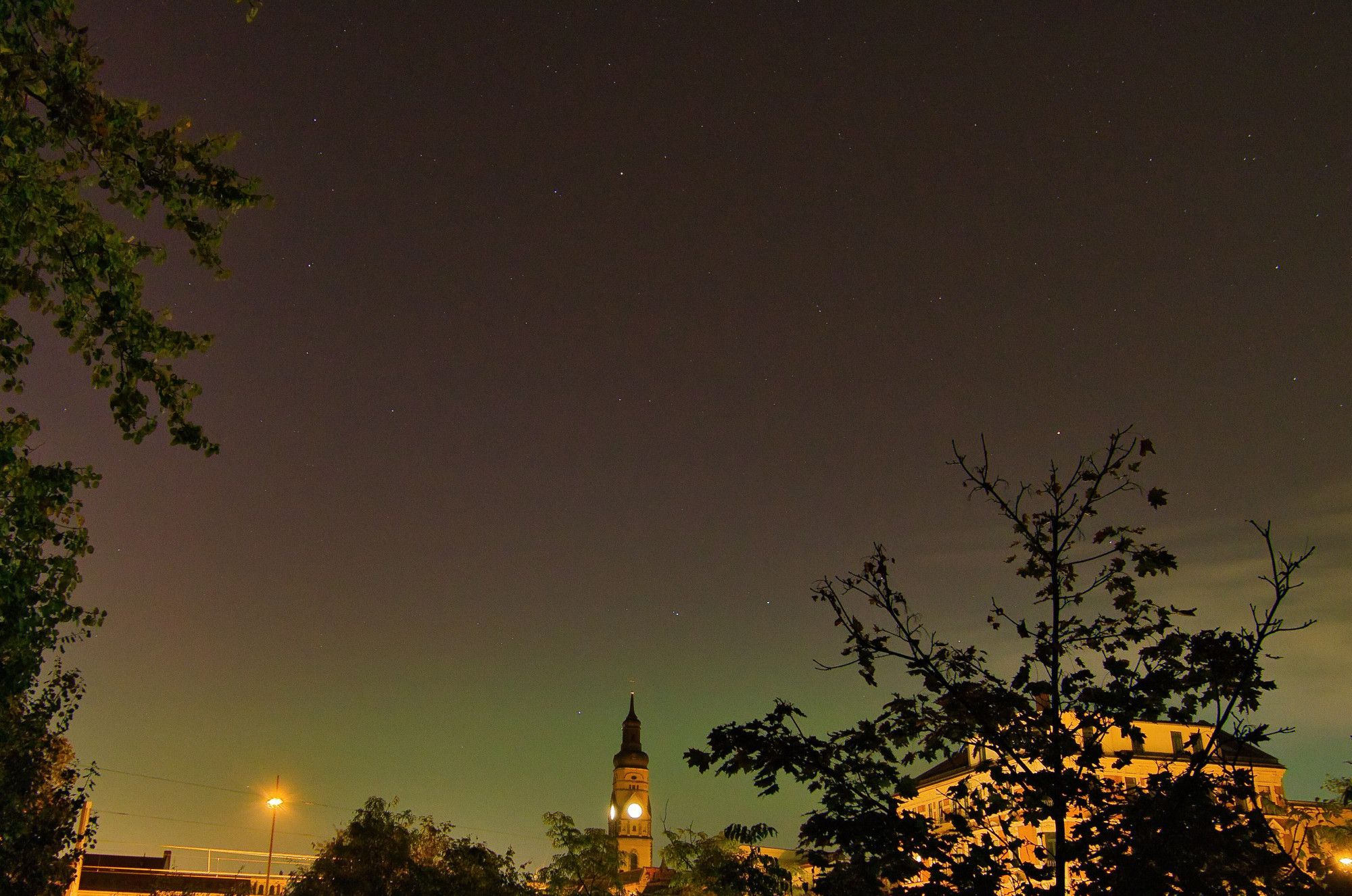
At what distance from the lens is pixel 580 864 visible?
4894 centimetres

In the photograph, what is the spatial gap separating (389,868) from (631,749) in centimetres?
14869

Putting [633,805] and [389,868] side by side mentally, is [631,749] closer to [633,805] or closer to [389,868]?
[633,805]

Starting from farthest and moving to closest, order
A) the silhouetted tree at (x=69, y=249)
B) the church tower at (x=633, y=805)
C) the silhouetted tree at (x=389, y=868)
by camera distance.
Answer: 1. the church tower at (x=633, y=805)
2. the silhouetted tree at (x=389, y=868)
3. the silhouetted tree at (x=69, y=249)

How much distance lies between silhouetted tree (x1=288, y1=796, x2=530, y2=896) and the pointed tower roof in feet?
464

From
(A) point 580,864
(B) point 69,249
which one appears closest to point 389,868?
(A) point 580,864

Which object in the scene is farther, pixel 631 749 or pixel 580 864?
pixel 631 749

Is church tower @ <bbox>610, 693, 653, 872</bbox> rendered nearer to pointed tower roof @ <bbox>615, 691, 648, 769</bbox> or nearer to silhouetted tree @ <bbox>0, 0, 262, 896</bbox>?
pointed tower roof @ <bbox>615, 691, 648, 769</bbox>

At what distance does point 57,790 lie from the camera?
1164 inches

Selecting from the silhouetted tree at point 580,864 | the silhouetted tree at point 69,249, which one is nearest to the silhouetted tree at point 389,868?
the silhouetted tree at point 580,864

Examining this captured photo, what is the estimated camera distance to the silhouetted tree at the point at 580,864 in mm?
48597

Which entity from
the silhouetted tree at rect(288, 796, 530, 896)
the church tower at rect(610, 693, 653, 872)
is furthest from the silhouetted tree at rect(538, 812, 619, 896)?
the church tower at rect(610, 693, 653, 872)

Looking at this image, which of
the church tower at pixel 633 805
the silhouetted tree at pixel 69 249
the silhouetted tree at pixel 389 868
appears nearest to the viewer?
the silhouetted tree at pixel 69 249

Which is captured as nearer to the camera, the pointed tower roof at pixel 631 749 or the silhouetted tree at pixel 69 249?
the silhouetted tree at pixel 69 249

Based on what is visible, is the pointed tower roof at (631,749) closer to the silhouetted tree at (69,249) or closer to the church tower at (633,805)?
the church tower at (633,805)
